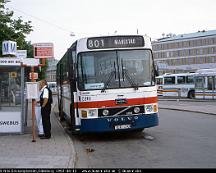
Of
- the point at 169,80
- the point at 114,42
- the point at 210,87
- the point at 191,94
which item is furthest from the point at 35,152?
the point at 169,80

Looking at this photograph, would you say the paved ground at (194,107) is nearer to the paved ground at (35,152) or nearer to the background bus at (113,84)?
the background bus at (113,84)

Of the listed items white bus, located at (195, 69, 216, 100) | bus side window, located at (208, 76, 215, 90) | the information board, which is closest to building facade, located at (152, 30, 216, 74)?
white bus, located at (195, 69, 216, 100)

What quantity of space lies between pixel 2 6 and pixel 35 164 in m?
16.2

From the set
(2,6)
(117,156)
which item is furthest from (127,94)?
(2,6)

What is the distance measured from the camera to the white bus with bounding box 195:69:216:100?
1388 inches

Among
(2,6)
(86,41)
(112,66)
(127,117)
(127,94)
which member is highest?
(2,6)

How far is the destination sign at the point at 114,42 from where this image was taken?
11680 mm

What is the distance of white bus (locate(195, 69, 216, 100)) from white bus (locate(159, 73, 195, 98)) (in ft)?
6.35

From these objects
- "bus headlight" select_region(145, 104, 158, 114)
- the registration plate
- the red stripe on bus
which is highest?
the red stripe on bus

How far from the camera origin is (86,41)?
38.3ft

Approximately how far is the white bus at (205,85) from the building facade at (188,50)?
72.1 m

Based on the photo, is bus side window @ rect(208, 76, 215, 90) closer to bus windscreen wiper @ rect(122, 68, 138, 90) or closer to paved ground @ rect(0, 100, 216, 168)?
bus windscreen wiper @ rect(122, 68, 138, 90)

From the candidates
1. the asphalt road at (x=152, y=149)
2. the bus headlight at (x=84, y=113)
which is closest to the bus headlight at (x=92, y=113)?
the bus headlight at (x=84, y=113)

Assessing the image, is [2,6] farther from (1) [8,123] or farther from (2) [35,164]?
(2) [35,164]
